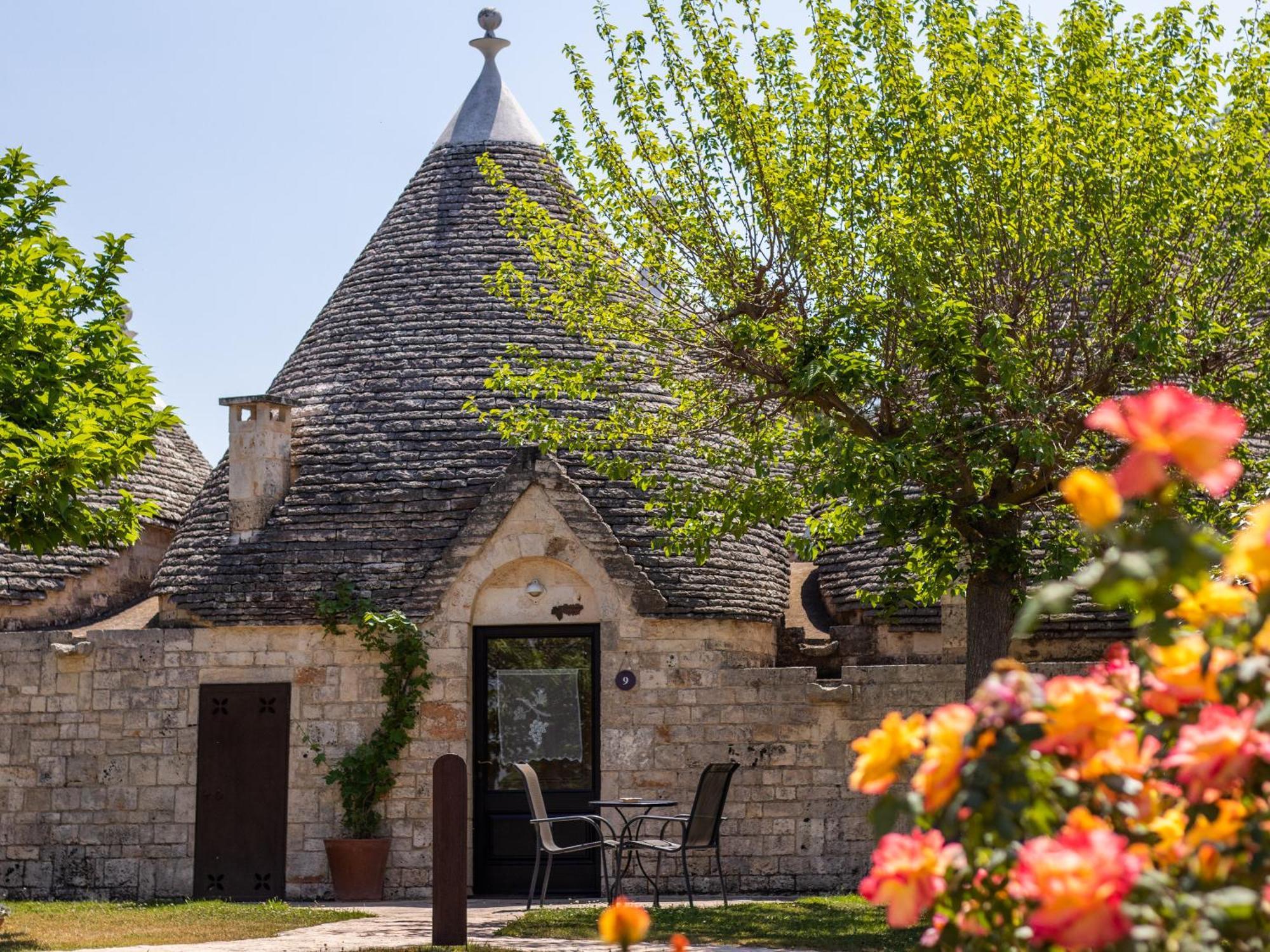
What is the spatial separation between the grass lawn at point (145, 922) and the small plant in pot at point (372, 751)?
730 mm

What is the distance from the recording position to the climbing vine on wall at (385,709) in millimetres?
14227

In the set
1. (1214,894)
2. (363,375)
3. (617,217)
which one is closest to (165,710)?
(363,375)

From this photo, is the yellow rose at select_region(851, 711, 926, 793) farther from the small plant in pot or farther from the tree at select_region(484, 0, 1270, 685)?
the small plant in pot

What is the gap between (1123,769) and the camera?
8.96 ft

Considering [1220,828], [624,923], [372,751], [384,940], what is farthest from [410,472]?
[1220,828]

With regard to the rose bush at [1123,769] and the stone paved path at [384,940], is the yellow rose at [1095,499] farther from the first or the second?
the stone paved path at [384,940]

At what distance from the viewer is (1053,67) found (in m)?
11.5

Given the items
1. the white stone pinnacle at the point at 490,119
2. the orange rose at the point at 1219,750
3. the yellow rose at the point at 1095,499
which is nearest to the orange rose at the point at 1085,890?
the orange rose at the point at 1219,750

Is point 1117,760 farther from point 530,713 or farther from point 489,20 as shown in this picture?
point 489,20

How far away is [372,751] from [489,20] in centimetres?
965

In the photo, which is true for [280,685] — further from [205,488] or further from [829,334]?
[829,334]

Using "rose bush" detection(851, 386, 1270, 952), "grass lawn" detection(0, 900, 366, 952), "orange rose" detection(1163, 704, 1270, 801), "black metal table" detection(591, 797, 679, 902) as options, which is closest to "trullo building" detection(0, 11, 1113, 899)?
"black metal table" detection(591, 797, 679, 902)

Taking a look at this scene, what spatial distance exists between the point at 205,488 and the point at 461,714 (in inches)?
168

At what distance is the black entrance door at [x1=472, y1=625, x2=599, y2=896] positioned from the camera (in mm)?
14633
